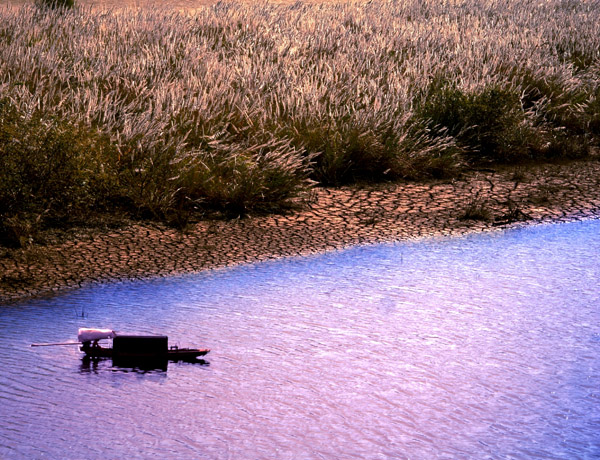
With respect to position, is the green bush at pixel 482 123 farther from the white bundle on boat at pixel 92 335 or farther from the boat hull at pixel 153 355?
the white bundle on boat at pixel 92 335

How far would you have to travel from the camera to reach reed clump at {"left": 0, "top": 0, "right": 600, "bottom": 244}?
20.4ft

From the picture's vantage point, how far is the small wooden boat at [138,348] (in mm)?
3715

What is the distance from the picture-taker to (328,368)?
3.70 metres

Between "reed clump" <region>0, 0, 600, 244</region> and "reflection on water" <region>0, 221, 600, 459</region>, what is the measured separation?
4.67ft

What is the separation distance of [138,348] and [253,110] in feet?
14.1

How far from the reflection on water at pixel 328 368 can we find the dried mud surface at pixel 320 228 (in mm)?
309

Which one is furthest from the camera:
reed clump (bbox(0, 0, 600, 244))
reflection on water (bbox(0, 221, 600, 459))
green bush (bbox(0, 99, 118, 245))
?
reed clump (bbox(0, 0, 600, 244))

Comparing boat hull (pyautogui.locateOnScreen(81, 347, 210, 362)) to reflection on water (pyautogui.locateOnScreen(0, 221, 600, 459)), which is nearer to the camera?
reflection on water (pyautogui.locateOnScreen(0, 221, 600, 459))

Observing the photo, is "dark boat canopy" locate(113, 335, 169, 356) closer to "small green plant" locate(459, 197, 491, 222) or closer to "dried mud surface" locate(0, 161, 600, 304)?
"dried mud surface" locate(0, 161, 600, 304)

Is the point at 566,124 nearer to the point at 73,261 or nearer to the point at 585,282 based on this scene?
the point at 585,282

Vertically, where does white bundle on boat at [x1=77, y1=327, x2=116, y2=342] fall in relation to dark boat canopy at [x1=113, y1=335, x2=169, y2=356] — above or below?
above

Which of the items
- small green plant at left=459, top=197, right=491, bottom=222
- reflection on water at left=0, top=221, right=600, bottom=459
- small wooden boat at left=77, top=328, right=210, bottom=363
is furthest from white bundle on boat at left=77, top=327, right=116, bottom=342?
small green plant at left=459, top=197, right=491, bottom=222

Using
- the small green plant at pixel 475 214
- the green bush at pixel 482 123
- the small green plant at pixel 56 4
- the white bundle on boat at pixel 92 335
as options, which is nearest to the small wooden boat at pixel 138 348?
the white bundle on boat at pixel 92 335

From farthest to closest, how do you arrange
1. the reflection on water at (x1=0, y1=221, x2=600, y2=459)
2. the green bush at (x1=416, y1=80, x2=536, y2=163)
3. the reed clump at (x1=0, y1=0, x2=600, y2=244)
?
the green bush at (x1=416, y1=80, x2=536, y2=163) → the reed clump at (x1=0, y1=0, x2=600, y2=244) → the reflection on water at (x1=0, y1=221, x2=600, y2=459)
